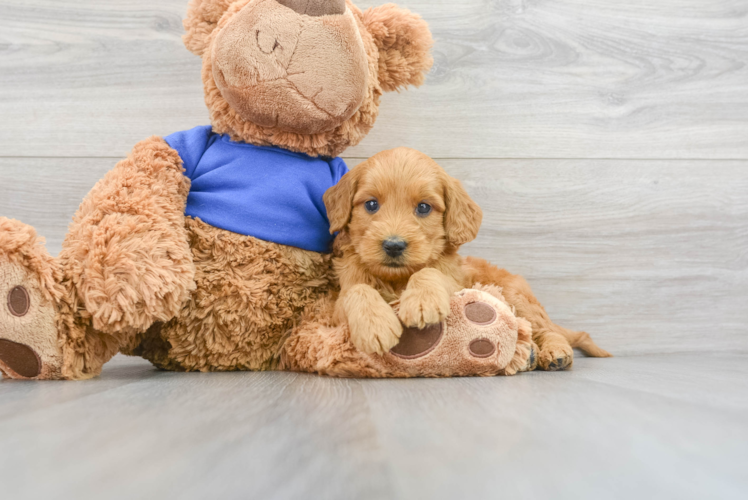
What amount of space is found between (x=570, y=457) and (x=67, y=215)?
1353 millimetres

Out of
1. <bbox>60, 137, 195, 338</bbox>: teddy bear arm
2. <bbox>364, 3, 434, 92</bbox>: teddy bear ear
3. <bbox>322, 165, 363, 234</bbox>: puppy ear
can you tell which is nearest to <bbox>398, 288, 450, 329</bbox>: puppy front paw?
<bbox>322, 165, 363, 234</bbox>: puppy ear

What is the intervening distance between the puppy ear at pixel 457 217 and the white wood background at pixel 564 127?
41 centimetres

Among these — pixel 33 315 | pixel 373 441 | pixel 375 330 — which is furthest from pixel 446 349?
pixel 33 315

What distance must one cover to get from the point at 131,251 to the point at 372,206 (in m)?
0.43

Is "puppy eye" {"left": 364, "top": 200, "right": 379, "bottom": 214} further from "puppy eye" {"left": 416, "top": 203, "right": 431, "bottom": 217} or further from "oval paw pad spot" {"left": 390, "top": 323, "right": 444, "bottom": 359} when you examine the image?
"oval paw pad spot" {"left": 390, "top": 323, "right": 444, "bottom": 359}

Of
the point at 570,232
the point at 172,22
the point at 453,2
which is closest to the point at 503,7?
the point at 453,2

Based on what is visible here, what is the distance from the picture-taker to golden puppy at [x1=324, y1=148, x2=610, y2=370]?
86cm

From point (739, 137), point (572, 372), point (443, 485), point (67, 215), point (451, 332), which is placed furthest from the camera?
point (739, 137)

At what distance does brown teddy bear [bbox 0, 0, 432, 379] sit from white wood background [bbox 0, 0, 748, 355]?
13.5 inches

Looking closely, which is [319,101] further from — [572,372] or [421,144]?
[572,372]

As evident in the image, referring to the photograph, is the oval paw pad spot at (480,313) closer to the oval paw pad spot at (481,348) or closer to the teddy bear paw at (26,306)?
the oval paw pad spot at (481,348)

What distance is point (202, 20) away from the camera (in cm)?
106

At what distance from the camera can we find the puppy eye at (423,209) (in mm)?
970

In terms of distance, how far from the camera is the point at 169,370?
1049 mm
